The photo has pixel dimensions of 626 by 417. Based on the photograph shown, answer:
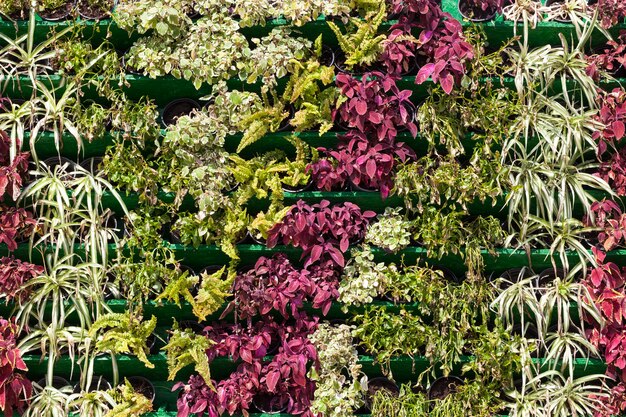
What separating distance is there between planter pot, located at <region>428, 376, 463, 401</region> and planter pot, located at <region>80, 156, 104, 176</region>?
1966 millimetres

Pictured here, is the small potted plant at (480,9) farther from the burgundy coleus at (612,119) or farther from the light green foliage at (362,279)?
the light green foliage at (362,279)

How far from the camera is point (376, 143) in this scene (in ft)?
13.3

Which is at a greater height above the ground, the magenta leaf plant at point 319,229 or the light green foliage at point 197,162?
the light green foliage at point 197,162

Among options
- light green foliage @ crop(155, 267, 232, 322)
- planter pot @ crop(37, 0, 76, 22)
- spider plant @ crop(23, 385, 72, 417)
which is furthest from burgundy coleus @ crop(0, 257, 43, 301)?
planter pot @ crop(37, 0, 76, 22)

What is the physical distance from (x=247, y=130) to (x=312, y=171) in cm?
37

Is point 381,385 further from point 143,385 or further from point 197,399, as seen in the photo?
point 143,385

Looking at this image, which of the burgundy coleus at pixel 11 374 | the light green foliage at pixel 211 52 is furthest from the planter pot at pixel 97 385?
the light green foliage at pixel 211 52

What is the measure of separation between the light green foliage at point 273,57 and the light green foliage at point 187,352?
4.14ft

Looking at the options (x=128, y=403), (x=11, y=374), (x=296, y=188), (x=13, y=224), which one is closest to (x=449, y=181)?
(x=296, y=188)

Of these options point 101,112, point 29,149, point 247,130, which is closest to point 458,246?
point 247,130

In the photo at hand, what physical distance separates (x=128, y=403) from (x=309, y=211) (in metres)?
1.24

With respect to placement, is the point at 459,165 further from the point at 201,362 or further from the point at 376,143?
the point at 201,362

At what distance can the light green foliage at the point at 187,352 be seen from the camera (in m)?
3.88

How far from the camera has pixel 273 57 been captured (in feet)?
13.1
